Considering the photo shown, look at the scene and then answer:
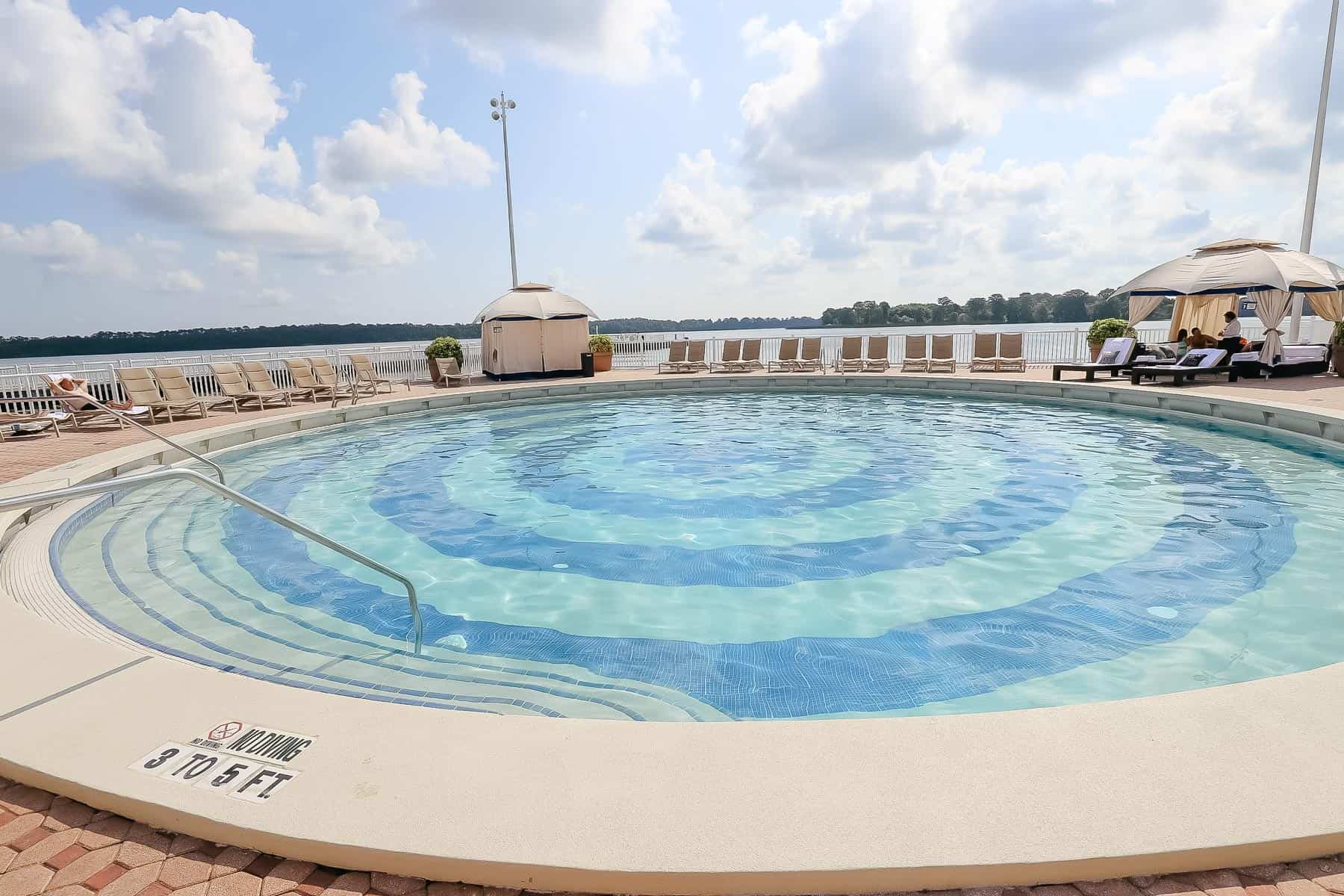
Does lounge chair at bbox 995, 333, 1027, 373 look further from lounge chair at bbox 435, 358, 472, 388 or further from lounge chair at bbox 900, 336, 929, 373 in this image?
lounge chair at bbox 435, 358, 472, 388

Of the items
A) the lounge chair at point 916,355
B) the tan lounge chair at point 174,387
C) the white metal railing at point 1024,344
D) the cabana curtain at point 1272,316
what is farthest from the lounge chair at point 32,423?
the cabana curtain at point 1272,316

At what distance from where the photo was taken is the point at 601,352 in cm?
1931

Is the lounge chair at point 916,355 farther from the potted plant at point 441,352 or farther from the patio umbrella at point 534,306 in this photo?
the potted plant at point 441,352

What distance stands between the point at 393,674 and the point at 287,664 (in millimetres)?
575

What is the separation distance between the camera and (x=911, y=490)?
22.7ft

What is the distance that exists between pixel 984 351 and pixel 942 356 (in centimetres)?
86

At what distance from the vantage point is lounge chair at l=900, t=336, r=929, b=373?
1572 cm

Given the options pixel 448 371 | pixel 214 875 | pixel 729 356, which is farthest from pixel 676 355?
pixel 214 875

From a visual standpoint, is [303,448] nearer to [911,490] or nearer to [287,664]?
[287,664]

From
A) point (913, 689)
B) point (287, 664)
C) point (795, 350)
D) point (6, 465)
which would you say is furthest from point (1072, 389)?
point (6, 465)

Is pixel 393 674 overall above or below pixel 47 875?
below

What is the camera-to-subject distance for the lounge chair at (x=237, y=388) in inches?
483

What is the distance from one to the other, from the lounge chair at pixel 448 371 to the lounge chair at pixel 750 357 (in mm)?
6910

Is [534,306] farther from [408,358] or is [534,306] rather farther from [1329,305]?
[1329,305]
